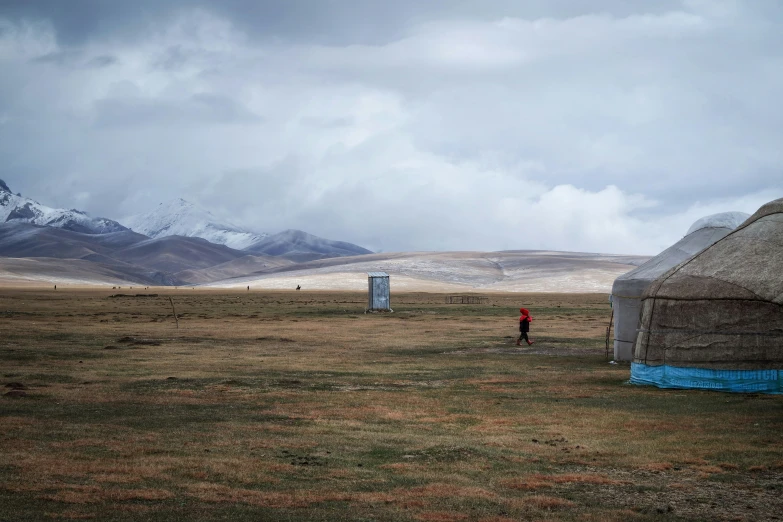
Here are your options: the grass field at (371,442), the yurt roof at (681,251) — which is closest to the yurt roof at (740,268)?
the grass field at (371,442)

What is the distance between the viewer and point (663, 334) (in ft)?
71.2

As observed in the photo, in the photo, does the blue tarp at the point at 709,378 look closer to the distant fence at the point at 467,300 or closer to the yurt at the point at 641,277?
the yurt at the point at 641,277

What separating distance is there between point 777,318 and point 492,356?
11.5 meters

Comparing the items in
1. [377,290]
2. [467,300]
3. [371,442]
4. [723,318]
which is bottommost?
[371,442]

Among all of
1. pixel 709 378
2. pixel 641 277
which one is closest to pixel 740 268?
pixel 709 378

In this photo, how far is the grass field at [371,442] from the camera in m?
10.1

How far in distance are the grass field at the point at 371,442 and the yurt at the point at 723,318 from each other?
874 millimetres

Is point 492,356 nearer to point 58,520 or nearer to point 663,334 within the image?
point 663,334

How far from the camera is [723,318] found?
2047 cm

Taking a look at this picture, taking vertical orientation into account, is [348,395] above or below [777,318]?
below

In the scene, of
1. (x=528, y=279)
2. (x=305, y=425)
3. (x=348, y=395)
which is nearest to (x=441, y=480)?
(x=305, y=425)

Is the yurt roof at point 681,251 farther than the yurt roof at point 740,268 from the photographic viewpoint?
Yes

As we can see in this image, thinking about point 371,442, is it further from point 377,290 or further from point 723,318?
point 377,290

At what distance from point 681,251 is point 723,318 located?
7921 millimetres
